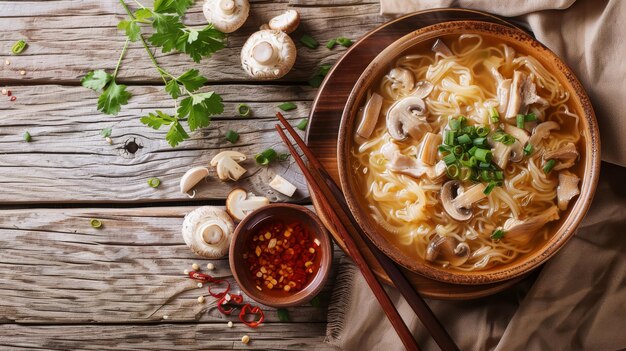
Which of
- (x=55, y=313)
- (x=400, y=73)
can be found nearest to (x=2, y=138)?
(x=55, y=313)

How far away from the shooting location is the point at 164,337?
3889 millimetres

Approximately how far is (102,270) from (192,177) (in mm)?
837

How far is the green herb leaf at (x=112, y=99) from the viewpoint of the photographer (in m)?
3.83

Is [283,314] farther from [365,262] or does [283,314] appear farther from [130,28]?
[130,28]

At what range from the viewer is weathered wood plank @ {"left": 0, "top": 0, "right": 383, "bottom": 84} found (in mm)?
3896

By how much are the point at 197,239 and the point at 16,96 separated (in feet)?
5.08

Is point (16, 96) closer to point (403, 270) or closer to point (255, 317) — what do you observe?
point (255, 317)

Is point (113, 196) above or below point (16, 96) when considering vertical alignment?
below

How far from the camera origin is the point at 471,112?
10.8 ft

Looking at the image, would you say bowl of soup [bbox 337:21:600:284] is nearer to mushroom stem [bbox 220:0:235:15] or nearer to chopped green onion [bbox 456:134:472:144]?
chopped green onion [bbox 456:134:472:144]

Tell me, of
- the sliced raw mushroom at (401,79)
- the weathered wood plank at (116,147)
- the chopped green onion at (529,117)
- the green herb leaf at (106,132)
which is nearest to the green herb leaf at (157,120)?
the weathered wood plank at (116,147)

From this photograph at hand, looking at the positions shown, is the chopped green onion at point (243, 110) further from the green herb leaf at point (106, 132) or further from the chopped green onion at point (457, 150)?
the chopped green onion at point (457, 150)

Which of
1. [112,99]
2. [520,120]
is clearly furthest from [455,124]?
[112,99]

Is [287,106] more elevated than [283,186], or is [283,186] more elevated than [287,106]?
[287,106]
